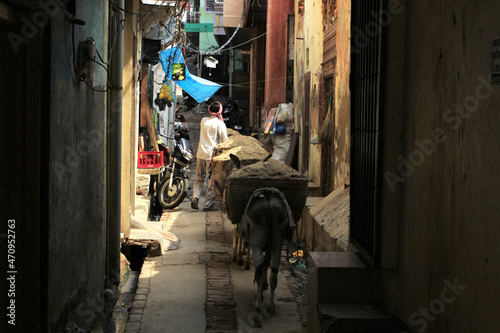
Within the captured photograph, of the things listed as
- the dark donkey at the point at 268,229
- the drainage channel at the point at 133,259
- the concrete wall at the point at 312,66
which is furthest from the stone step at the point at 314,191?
the dark donkey at the point at 268,229

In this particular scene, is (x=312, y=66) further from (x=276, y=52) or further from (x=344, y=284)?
(x=344, y=284)

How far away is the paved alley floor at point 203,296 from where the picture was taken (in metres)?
6.03

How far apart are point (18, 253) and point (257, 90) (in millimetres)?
22008

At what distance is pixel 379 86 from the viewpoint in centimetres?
404

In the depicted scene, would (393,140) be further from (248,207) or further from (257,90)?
(257,90)

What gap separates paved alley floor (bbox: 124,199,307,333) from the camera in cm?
603

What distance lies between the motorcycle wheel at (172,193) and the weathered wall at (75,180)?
693cm

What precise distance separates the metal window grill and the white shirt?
25.8 feet

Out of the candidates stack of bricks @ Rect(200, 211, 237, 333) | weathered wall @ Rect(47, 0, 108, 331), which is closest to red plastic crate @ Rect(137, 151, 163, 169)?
stack of bricks @ Rect(200, 211, 237, 333)

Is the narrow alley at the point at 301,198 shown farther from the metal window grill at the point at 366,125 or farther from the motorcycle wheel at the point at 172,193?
the motorcycle wheel at the point at 172,193

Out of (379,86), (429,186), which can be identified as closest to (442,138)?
(429,186)

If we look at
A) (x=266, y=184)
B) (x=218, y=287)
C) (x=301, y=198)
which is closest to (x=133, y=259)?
(x=218, y=287)

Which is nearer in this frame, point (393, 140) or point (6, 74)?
point (6, 74)

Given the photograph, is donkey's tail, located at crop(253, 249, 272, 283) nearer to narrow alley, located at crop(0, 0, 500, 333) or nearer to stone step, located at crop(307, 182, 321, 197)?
narrow alley, located at crop(0, 0, 500, 333)
